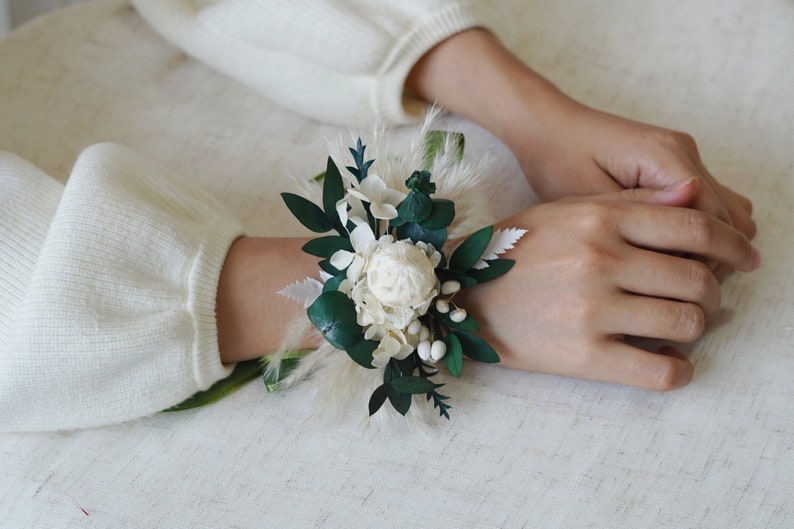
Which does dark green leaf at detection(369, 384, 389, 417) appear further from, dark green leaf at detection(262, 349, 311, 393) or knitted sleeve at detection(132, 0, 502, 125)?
knitted sleeve at detection(132, 0, 502, 125)

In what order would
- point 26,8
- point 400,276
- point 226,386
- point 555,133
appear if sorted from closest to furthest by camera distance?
point 400,276
point 226,386
point 555,133
point 26,8

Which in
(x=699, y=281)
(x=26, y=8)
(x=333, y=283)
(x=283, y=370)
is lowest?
(x=26, y=8)

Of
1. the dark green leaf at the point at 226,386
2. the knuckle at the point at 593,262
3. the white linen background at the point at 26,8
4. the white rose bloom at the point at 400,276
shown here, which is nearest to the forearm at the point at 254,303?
the dark green leaf at the point at 226,386

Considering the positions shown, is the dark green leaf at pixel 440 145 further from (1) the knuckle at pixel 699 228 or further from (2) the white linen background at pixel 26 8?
(2) the white linen background at pixel 26 8

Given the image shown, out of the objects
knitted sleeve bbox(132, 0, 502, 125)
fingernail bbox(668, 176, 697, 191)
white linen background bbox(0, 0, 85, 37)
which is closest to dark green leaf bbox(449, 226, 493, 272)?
fingernail bbox(668, 176, 697, 191)

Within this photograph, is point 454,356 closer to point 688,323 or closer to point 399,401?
point 399,401

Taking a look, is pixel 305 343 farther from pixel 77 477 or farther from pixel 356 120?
pixel 356 120

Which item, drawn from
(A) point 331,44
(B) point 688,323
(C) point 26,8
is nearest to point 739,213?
(B) point 688,323
